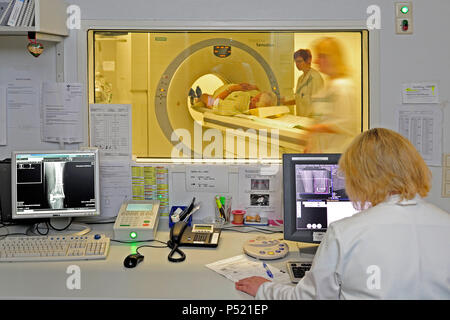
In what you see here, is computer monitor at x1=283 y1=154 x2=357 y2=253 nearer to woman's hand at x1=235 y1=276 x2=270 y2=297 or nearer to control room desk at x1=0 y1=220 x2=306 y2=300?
control room desk at x1=0 y1=220 x2=306 y2=300

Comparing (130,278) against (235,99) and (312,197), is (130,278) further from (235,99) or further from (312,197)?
(235,99)

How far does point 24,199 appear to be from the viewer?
200 cm

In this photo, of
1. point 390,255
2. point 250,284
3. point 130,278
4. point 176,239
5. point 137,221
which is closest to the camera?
point 390,255

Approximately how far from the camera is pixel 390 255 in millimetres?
1141

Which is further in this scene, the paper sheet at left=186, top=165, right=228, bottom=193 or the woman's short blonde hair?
the paper sheet at left=186, top=165, right=228, bottom=193

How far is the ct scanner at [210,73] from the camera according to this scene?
2.27 meters

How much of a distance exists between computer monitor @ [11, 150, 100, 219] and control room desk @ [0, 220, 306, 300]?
1.04 feet

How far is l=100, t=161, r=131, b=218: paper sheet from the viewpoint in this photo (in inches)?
88.7

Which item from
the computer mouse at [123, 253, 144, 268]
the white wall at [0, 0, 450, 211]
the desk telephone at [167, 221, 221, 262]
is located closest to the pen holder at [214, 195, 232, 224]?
the desk telephone at [167, 221, 221, 262]

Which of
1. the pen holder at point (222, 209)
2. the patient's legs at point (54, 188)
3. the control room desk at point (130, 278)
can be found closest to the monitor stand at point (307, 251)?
the control room desk at point (130, 278)

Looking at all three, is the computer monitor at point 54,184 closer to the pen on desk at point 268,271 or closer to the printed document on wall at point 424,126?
the pen on desk at point 268,271

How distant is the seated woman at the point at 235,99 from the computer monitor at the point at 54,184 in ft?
2.17

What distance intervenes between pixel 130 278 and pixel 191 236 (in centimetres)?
45

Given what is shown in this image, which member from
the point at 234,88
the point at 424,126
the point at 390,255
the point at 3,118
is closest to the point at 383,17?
the point at 424,126
